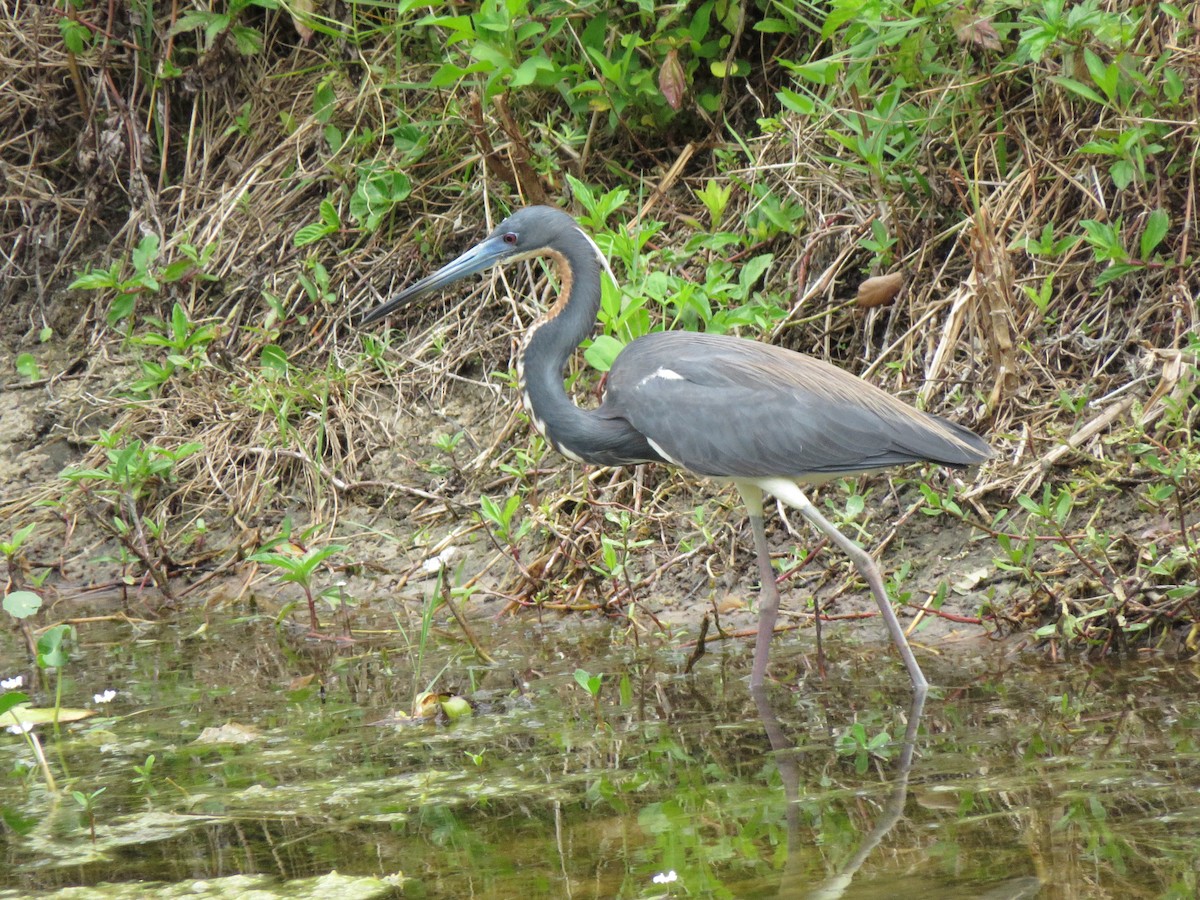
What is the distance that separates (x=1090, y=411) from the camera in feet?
17.1

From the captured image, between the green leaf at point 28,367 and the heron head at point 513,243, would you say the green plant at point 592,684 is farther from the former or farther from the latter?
the green leaf at point 28,367

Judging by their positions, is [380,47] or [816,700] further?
[380,47]

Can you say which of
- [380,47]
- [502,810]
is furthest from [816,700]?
[380,47]

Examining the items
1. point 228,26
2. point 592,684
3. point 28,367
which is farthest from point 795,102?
point 28,367

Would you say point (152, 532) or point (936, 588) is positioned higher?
point (936, 588)

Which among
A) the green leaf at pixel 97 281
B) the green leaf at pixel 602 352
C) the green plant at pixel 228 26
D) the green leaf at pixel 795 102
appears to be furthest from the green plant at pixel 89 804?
the green plant at pixel 228 26

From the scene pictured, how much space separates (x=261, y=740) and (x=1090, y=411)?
318 cm

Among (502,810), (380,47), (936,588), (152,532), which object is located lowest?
(152,532)

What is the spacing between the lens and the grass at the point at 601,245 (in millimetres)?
5180

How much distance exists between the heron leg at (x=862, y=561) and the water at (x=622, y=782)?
0.31ft

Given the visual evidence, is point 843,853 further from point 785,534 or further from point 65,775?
point 785,534

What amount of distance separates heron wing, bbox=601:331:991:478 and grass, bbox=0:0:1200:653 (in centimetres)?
44

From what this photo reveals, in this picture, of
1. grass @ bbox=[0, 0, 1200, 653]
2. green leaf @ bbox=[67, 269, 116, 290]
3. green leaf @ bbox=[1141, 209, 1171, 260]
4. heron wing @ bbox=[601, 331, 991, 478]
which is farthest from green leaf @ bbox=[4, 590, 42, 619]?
green leaf @ bbox=[1141, 209, 1171, 260]

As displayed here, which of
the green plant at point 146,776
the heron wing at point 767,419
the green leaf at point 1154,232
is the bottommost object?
the green plant at point 146,776
